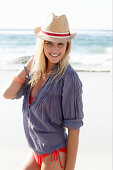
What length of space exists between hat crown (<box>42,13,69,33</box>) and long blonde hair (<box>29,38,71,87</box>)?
0.32ft

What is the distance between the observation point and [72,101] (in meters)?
1.97

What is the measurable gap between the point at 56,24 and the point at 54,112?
59 centimetres

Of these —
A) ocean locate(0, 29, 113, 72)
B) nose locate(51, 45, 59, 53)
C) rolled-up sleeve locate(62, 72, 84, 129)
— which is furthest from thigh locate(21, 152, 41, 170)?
ocean locate(0, 29, 113, 72)

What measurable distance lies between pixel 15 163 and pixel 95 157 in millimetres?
1025

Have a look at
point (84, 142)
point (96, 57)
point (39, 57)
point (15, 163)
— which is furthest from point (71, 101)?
point (96, 57)

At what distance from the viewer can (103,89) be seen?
259 inches

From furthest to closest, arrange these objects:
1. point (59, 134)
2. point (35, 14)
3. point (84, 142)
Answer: point (35, 14)
point (84, 142)
point (59, 134)

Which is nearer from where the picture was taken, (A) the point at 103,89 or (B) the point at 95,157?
(B) the point at 95,157

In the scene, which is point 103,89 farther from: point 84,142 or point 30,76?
point 30,76

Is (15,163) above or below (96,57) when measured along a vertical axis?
above

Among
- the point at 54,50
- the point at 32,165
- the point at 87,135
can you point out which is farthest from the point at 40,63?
the point at 87,135

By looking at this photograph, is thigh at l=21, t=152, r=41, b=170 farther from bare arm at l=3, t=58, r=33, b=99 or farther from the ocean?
the ocean

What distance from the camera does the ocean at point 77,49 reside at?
12.3 meters

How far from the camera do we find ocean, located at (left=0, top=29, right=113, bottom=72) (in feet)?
40.4
